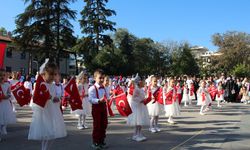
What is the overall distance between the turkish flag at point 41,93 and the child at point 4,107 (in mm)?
3298

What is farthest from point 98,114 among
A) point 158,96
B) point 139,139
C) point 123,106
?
point 158,96

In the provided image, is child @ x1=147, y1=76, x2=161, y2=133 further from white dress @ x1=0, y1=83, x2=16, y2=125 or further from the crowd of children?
white dress @ x1=0, y1=83, x2=16, y2=125

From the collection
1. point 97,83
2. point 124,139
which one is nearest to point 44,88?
point 97,83

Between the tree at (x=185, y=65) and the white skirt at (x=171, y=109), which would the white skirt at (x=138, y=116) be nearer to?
the white skirt at (x=171, y=109)

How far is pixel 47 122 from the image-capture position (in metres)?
7.16

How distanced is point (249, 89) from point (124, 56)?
39066mm

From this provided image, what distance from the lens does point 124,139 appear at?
1005cm

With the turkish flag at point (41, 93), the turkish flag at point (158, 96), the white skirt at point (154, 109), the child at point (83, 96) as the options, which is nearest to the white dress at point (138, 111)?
the turkish flag at point (158, 96)

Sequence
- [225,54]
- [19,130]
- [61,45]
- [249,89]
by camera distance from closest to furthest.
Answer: [19,130], [249,89], [61,45], [225,54]

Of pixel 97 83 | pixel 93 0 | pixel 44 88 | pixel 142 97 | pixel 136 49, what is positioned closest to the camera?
pixel 44 88

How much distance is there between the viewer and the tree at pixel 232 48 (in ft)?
236

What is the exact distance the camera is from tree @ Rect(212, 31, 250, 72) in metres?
71.9

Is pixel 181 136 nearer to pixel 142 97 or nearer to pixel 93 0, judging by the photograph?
pixel 142 97

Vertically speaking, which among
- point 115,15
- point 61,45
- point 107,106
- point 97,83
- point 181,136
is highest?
point 115,15
